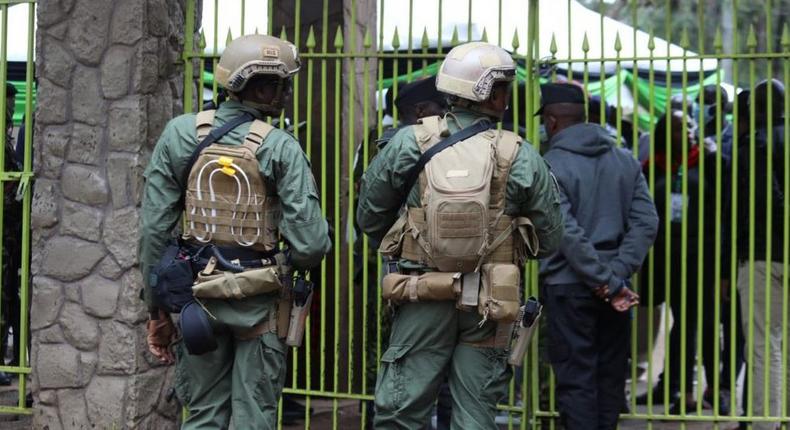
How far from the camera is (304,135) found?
798cm

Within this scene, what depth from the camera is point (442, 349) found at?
5.54m

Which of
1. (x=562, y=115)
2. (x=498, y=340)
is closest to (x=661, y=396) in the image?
(x=562, y=115)

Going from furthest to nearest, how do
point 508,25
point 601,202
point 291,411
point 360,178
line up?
1. point 508,25
2. point 291,411
3. point 360,178
4. point 601,202

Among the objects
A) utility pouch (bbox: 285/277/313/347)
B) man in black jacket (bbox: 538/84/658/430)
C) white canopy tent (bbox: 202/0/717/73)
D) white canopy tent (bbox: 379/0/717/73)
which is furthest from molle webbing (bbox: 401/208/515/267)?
white canopy tent (bbox: 202/0/717/73)

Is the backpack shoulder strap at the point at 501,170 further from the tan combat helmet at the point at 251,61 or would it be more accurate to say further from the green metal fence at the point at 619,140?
the green metal fence at the point at 619,140

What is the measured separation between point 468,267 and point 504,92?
0.78 metres

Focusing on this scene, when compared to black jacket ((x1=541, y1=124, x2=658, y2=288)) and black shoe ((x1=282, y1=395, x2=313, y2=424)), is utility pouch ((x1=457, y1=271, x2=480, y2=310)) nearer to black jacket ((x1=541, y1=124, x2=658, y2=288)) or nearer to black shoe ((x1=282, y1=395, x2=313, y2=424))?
black jacket ((x1=541, y1=124, x2=658, y2=288))

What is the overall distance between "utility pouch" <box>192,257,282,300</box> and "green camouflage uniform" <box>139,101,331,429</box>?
89 mm

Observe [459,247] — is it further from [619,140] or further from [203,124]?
[619,140]

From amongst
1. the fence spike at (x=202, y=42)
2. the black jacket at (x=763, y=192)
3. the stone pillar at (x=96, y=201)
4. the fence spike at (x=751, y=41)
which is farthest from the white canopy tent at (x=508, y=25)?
the fence spike at (x=751, y=41)

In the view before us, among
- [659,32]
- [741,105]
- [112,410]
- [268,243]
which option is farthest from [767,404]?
[659,32]

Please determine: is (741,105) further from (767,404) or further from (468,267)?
(468,267)

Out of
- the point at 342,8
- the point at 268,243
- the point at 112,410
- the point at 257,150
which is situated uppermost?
the point at 342,8

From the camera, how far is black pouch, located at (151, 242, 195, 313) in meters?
5.38
